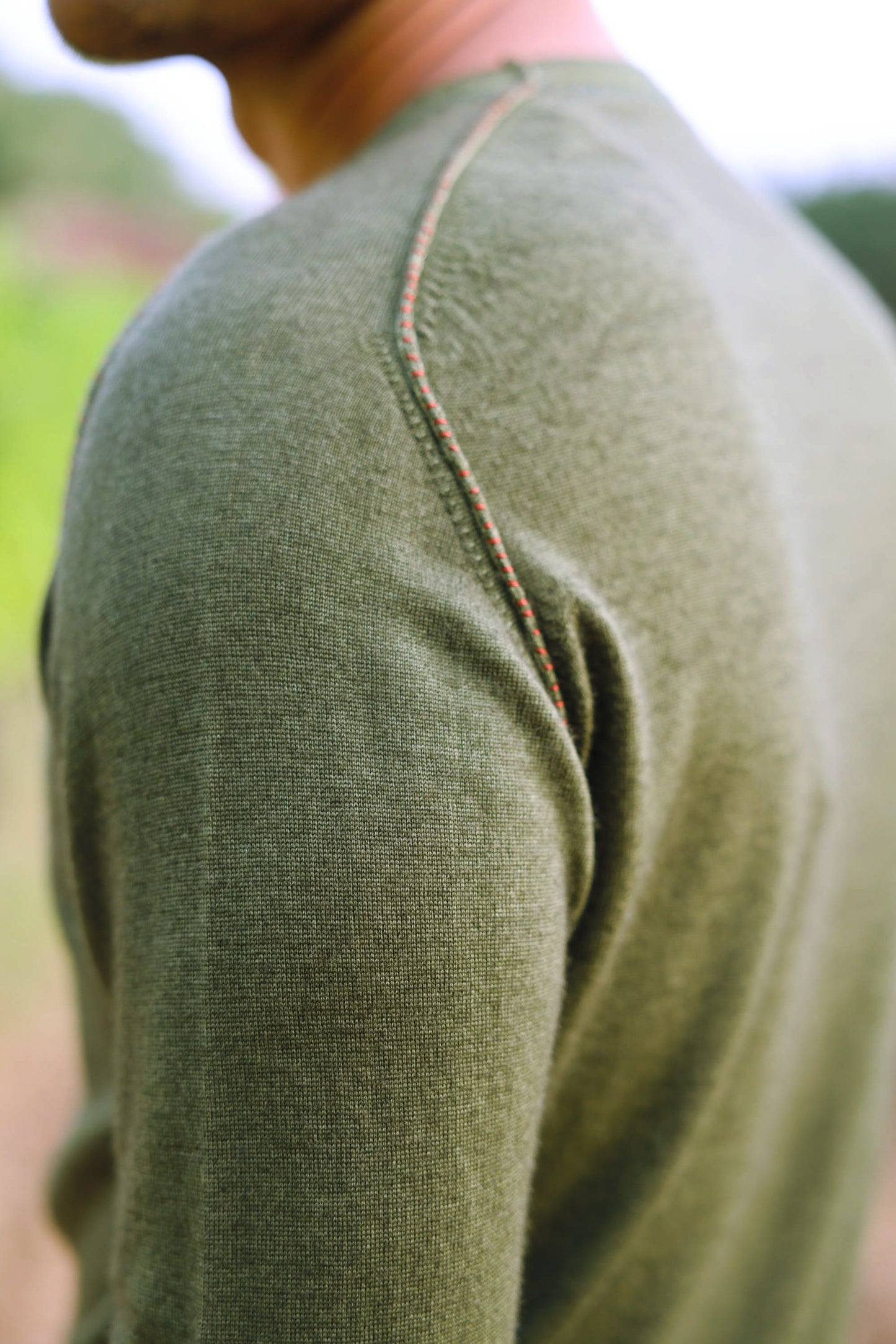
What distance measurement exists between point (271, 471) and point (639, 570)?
233 mm

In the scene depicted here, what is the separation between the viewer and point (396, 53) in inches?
29.7

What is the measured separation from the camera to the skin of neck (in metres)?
0.74

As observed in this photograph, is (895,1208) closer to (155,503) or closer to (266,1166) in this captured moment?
(266,1166)

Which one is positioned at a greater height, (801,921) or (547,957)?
(547,957)

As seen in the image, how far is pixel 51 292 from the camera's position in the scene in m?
3.62

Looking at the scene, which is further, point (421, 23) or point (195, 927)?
point (421, 23)

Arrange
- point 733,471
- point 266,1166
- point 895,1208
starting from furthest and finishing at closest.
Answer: point 895,1208
point 733,471
point 266,1166

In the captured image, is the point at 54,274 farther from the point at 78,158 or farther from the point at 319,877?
the point at 319,877

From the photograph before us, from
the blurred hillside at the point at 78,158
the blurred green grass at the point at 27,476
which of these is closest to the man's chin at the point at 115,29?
the blurred green grass at the point at 27,476

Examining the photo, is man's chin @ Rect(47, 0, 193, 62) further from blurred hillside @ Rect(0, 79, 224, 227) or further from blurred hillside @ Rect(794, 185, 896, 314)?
blurred hillside @ Rect(0, 79, 224, 227)

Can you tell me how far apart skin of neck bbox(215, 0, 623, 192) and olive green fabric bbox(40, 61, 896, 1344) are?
0.15 ft

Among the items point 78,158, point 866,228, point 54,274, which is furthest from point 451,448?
point 78,158

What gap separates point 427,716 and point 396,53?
0.57 meters

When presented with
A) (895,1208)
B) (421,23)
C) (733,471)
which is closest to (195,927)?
(733,471)
